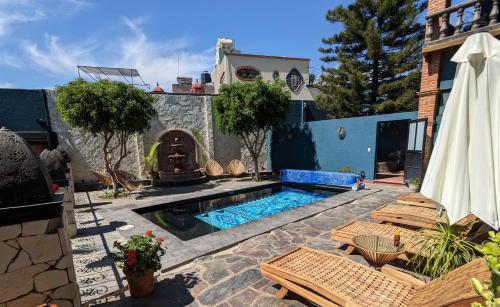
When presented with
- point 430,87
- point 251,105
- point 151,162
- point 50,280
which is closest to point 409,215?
point 50,280

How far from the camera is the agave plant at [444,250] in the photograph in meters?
2.96

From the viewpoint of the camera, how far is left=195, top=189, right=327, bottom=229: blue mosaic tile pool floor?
734 cm

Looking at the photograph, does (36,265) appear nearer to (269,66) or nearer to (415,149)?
(415,149)

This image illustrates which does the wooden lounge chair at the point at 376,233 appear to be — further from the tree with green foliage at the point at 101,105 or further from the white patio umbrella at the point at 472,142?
the tree with green foliage at the point at 101,105

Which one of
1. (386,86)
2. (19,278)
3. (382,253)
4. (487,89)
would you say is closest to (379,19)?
(386,86)

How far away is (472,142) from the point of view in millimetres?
2617

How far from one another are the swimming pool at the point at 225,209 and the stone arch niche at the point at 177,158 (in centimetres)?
323

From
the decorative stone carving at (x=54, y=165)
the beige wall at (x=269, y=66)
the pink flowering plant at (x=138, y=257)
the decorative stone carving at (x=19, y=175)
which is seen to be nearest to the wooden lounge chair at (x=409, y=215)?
the pink flowering plant at (x=138, y=257)

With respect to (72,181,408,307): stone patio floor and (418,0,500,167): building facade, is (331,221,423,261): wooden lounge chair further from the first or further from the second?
(418,0,500,167): building facade

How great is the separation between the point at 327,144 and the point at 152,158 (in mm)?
9522

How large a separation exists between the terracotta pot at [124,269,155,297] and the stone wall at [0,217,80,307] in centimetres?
62

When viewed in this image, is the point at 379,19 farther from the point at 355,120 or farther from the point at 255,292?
the point at 255,292

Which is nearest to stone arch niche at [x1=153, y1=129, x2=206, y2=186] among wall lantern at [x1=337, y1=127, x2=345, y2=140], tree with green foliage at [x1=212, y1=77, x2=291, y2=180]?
tree with green foliage at [x1=212, y1=77, x2=291, y2=180]

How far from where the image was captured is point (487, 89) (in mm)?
2596
